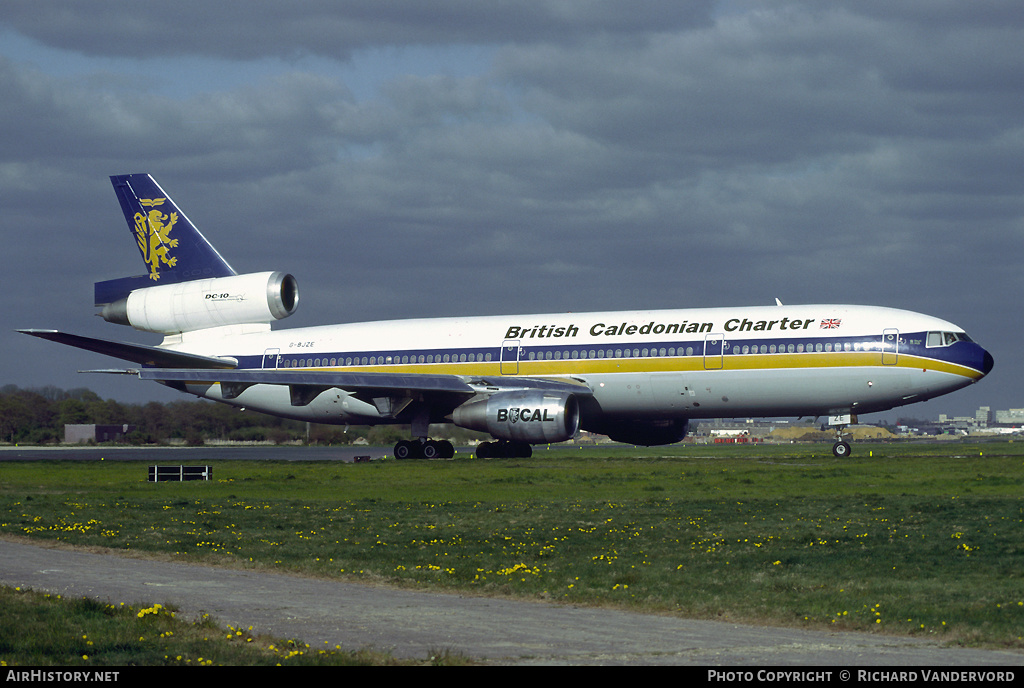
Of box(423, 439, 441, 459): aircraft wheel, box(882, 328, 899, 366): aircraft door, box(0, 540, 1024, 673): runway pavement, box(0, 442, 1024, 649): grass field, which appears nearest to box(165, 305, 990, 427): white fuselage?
box(882, 328, 899, 366): aircraft door

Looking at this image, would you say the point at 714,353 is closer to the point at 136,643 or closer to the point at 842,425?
the point at 842,425

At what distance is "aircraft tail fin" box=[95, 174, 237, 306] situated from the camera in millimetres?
46938

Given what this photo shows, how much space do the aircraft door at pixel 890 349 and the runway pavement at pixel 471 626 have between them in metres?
26.6

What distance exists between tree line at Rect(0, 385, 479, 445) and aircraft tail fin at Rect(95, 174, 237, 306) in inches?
562

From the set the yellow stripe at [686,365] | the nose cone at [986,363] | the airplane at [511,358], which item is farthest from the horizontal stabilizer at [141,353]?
the nose cone at [986,363]

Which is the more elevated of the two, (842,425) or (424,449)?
(842,425)

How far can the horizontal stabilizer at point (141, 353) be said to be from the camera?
39.5 m

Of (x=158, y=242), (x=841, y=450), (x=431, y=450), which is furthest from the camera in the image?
(x=158, y=242)

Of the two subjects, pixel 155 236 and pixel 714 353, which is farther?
pixel 155 236

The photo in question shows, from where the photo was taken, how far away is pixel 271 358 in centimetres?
4509

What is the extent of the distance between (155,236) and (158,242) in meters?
0.32

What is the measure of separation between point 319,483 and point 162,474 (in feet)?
18.8

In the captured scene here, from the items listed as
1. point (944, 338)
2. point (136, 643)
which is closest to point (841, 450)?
point (944, 338)

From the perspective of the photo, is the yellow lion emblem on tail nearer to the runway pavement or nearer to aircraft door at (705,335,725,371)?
aircraft door at (705,335,725,371)
